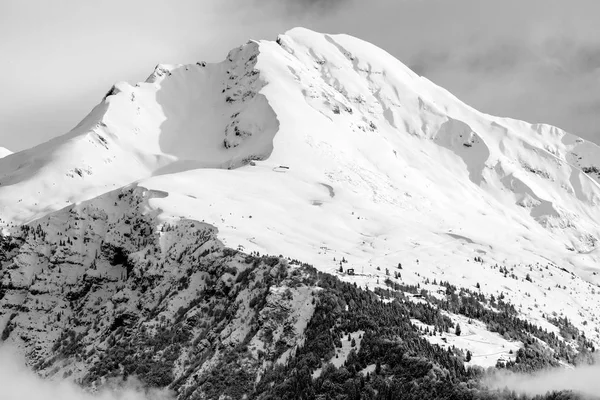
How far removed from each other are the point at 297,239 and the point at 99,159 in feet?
205

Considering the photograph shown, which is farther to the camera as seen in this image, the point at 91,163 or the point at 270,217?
the point at 91,163

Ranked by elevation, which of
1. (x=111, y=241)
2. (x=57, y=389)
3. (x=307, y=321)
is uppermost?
(x=111, y=241)

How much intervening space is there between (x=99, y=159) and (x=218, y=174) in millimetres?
30117

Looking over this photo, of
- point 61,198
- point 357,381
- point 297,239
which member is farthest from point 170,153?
point 357,381

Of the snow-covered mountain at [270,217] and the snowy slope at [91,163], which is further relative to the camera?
the snowy slope at [91,163]

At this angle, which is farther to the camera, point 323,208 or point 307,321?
point 323,208

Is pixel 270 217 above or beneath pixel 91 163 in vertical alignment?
beneath

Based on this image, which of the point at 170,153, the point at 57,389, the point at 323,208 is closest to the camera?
the point at 57,389

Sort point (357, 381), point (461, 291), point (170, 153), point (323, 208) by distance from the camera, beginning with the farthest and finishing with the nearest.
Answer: point (170, 153)
point (323, 208)
point (461, 291)
point (357, 381)

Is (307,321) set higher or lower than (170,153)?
lower

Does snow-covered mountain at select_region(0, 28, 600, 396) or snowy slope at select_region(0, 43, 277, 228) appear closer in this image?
snow-covered mountain at select_region(0, 28, 600, 396)

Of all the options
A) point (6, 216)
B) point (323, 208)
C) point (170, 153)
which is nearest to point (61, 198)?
point (6, 216)

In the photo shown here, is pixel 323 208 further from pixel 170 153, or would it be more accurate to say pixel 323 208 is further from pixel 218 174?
pixel 170 153

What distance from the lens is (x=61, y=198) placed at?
6156 inches
